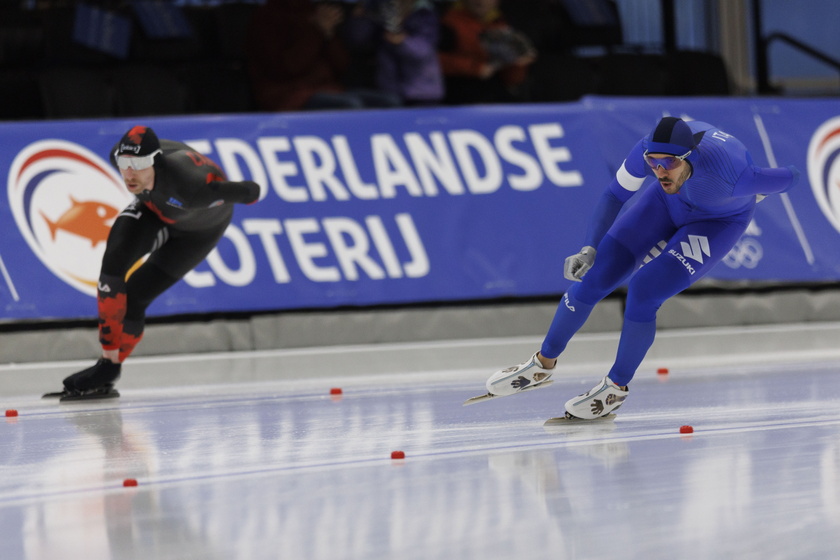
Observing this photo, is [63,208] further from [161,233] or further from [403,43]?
[403,43]

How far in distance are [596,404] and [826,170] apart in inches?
176

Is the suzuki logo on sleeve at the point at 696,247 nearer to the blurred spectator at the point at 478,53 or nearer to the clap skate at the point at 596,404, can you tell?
the clap skate at the point at 596,404

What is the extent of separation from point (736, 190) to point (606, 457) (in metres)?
1.19

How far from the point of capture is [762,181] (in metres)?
4.16

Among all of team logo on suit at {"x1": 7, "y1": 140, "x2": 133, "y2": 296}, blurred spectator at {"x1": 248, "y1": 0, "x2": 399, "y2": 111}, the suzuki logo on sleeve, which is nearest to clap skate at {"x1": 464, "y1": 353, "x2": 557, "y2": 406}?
the suzuki logo on sleeve

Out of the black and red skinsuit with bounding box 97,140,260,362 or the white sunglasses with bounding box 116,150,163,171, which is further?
the black and red skinsuit with bounding box 97,140,260,362

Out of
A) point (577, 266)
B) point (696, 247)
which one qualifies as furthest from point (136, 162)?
point (696, 247)

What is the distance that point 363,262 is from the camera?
730cm

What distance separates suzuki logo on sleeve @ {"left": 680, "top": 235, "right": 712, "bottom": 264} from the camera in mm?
4258

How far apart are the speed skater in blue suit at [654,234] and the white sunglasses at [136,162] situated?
191 centimetres

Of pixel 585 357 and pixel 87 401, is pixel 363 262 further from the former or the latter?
pixel 87 401

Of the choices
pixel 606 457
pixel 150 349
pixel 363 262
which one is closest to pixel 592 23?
pixel 363 262

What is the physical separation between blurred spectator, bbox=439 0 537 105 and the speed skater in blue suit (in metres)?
4.25

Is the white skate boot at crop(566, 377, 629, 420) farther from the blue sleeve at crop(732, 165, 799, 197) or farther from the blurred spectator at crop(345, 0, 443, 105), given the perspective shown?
the blurred spectator at crop(345, 0, 443, 105)
